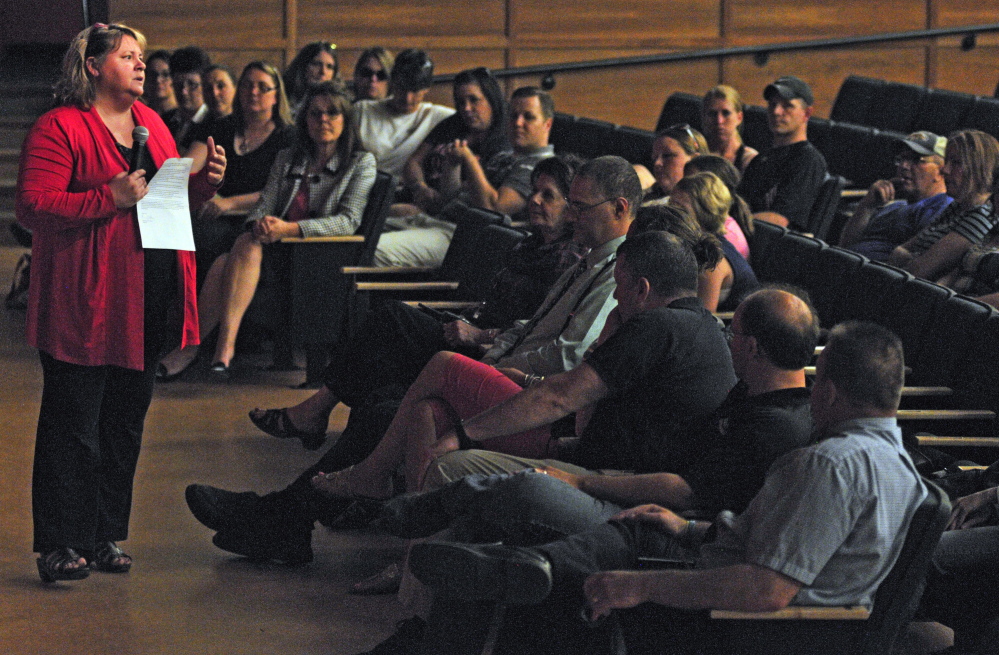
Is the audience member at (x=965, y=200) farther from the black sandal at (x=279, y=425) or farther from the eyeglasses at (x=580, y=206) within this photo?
the black sandal at (x=279, y=425)

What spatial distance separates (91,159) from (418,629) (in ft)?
3.88

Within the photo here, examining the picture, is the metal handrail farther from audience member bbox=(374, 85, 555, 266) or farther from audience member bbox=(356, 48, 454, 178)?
audience member bbox=(374, 85, 555, 266)

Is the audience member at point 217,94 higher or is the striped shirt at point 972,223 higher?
the audience member at point 217,94

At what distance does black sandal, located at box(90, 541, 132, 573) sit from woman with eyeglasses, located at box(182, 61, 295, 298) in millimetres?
2162

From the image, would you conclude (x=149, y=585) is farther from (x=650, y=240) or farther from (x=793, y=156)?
(x=793, y=156)

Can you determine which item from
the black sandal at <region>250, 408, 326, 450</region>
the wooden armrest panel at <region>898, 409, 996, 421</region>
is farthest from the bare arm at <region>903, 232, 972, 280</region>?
the black sandal at <region>250, 408, 326, 450</region>

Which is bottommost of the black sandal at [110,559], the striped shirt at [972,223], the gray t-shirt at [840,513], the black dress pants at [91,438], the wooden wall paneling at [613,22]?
the black sandal at [110,559]

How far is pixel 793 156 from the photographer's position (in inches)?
187

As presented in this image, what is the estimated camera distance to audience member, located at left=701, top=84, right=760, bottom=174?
Result: 195 inches

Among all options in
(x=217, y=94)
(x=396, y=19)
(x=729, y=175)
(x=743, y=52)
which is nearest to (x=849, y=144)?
(x=729, y=175)

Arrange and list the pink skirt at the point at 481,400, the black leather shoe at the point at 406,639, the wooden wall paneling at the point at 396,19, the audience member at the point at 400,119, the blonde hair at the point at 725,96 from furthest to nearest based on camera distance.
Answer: the wooden wall paneling at the point at 396,19 < the audience member at the point at 400,119 < the blonde hair at the point at 725,96 < the pink skirt at the point at 481,400 < the black leather shoe at the point at 406,639

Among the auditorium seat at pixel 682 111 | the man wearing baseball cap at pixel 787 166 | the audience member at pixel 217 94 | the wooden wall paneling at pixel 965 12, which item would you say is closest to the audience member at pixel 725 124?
the man wearing baseball cap at pixel 787 166

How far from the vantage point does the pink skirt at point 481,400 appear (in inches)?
103

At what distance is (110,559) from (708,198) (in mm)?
1678
